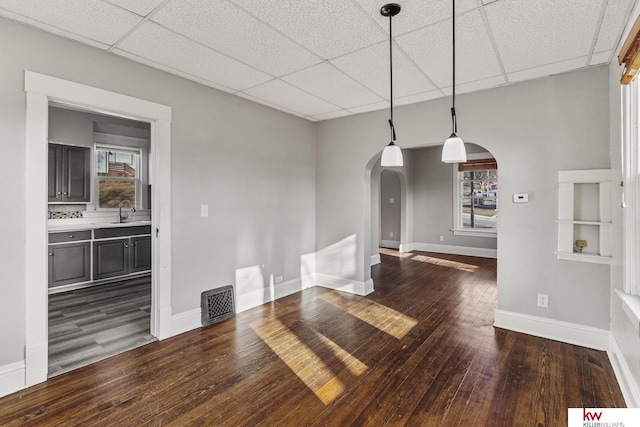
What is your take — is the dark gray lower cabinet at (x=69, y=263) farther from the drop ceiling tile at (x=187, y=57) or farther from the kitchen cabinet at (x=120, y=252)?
the drop ceiling tile at (x=187, y=57)

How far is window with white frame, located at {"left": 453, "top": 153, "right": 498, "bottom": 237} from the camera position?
750 centimetres

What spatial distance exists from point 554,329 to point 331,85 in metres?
3.33

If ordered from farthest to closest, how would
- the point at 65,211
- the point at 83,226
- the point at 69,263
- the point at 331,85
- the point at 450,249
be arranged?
the point at 450,249 < the point at 65,211 < the point at 83,226 < the point at 69,263 < the point at 331,85

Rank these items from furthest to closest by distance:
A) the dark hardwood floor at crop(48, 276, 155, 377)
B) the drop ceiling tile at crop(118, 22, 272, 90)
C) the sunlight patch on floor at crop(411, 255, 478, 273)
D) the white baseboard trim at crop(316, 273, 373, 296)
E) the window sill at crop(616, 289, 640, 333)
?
the sunlight patch on floor at crop(411, 255, 478, 273) → the white baseboard trim at crop(316, 273, 373, 296) → the dark hardwood floor at crop(48, 276, 155, 377) → the drop ceiling tile at crop(118, 22, 272, 90) → the window sill at crop(616, 289, 640, 333)

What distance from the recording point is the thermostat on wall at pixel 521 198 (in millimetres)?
3170

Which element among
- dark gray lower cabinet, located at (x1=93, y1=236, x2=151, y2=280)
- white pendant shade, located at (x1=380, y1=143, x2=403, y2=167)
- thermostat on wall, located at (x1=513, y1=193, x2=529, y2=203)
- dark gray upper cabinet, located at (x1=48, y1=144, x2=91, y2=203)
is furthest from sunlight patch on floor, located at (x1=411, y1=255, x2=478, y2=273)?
dark gray upper cabinet, located at (x1=48, y1=144, x2=91, y2=203)

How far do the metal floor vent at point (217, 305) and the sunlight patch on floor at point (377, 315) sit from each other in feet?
4.22

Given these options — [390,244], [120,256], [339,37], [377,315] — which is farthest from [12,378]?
[390,244]

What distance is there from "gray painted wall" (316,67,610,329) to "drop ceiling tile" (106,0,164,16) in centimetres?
293

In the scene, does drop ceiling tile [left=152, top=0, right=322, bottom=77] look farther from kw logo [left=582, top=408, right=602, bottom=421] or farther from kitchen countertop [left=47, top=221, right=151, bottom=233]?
kitchen countertop [left=47, top=221, right=151, bottom=233]

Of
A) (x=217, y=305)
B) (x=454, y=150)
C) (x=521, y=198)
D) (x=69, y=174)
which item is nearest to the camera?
(x=454, y=150)

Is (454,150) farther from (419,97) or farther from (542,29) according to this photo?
(419,97)

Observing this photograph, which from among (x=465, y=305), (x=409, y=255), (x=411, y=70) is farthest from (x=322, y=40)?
(x=409, y=255)

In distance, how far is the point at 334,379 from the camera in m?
2.35
